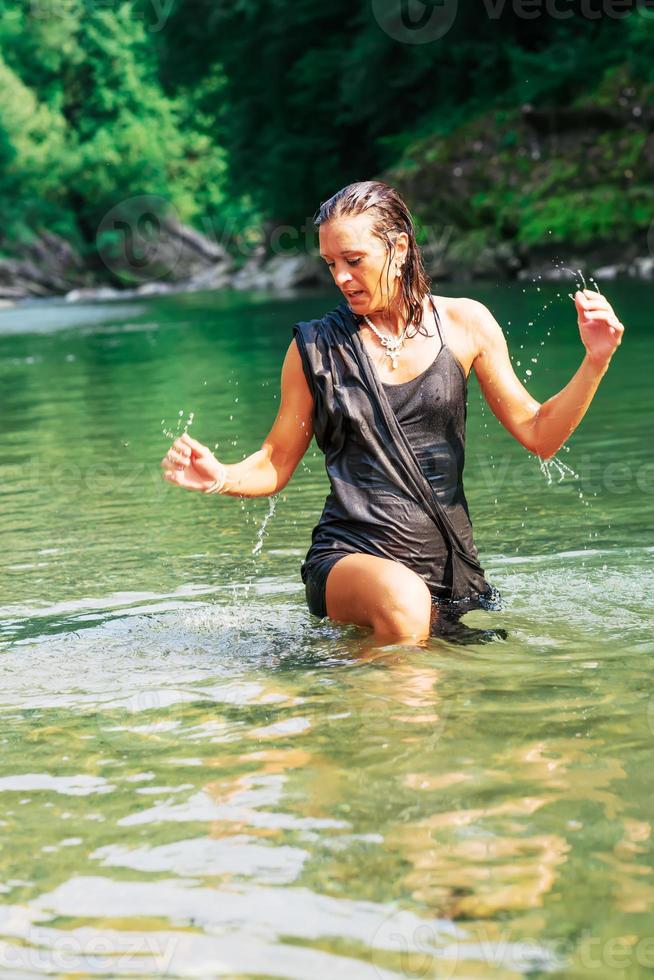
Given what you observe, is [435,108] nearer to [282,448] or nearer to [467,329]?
[467,329]

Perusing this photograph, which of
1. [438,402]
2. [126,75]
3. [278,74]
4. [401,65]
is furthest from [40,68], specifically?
[438,402]

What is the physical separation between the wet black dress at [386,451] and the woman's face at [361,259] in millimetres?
183

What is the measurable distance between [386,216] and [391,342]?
1.54ft

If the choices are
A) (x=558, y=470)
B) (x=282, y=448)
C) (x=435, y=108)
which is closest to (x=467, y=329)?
(x=282, y=448)

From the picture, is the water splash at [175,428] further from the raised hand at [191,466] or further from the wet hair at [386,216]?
the raised hand at [191,466]

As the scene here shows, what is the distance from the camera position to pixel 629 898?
3.02 metres

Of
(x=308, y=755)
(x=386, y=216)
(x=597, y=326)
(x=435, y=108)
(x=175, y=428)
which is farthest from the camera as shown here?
(x=435, y=108)

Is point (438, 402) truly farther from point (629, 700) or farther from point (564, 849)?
point (564, 849)

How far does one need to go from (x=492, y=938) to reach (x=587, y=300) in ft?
7.82

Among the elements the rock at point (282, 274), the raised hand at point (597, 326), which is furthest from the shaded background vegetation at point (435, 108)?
the raised hand at point (597, 326)

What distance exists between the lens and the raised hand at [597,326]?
4.68 metres

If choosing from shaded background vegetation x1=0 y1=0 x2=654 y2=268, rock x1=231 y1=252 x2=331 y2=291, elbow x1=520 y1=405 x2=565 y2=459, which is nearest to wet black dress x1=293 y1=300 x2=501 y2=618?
elbow x1=520 y1=405 x2=565 y2=459

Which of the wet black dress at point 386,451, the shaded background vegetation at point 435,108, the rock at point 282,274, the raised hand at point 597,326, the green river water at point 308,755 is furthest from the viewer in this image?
the rock at point 282,274

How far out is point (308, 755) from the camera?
400 centimetres
